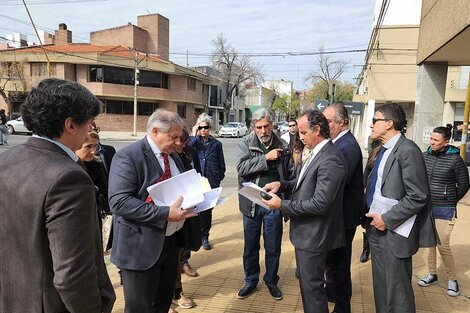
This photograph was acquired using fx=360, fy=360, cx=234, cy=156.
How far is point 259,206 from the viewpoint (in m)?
3.87

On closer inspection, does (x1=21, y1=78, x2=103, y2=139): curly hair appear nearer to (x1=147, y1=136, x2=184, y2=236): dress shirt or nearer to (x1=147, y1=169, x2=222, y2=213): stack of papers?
(x1=147, y1=169, x2=222, y2=213): stack of papers

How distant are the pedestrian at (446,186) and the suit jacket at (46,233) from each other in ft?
12.9

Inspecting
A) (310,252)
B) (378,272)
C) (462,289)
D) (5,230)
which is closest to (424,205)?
(378,272)

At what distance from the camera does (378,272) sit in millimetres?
3020

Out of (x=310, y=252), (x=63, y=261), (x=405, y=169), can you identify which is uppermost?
(x=405, y=169)

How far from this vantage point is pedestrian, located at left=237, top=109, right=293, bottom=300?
3.79 metres

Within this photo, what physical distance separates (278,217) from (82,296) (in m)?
2.57

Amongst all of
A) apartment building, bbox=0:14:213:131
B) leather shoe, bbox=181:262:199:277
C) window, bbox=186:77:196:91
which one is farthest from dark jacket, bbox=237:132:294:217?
window, bbox=186:77:196:91

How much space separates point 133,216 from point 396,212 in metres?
1.96

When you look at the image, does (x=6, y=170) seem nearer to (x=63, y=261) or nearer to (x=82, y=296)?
(x=63, y=261)

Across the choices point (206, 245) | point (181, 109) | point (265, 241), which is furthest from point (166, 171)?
point (181, 109)

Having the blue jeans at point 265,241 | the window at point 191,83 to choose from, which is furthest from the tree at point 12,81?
the blue jeans at point 265,241

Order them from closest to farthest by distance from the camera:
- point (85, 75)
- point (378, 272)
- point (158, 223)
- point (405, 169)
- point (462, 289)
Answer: point (158, 223) < point (405, 169) < point (378, 272) < point (462, 289) < point (85, 75)

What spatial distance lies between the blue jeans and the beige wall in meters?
3.59
